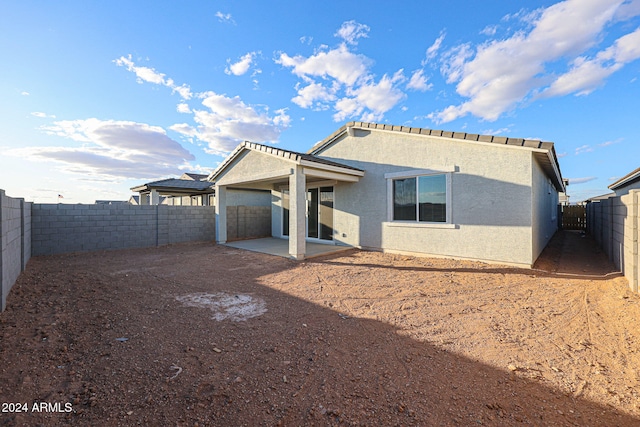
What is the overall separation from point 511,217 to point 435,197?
2028 millimetres

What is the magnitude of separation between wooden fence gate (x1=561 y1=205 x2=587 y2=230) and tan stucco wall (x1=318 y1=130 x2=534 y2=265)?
1777 centimetres

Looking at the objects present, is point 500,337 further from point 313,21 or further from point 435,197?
point 313,21

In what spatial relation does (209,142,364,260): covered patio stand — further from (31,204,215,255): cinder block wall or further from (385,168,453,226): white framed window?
(385,168,453,226): white framed window

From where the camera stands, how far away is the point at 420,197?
863 centimetres

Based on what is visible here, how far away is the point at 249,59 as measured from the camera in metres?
9.82

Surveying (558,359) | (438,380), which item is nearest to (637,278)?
(558,359)

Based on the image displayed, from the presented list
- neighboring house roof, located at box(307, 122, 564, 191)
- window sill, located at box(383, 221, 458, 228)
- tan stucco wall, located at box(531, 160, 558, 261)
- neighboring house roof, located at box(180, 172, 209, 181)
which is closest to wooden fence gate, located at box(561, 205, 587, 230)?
tan stucco wall, located at box(531, 160, 558, 261)

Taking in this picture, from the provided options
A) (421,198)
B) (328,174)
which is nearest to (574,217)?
(421,198)

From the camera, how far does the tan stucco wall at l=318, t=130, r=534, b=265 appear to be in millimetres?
7059

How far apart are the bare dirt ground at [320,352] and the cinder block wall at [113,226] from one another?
413 centimetres

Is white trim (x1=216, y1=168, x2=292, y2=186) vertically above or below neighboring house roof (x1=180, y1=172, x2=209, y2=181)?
below

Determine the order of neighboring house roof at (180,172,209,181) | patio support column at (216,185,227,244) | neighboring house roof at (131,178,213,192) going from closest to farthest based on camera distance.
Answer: patio support column at (216,185,227,244), neighboring house roof at (131,178,213,192), neighboring house roof at (180,172,209,181)

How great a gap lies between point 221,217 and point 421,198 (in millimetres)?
8589

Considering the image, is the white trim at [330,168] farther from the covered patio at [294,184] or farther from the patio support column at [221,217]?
the patio support column at [221,217]
